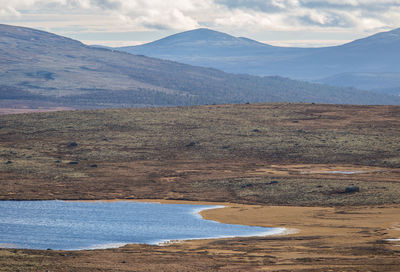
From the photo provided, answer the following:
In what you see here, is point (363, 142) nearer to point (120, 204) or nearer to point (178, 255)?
point (120, 204)

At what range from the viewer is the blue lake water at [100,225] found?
45562 mm

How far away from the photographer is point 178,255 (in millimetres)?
39812

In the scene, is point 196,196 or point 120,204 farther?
point 196,196

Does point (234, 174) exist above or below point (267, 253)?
below

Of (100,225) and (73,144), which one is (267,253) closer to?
(100,225)

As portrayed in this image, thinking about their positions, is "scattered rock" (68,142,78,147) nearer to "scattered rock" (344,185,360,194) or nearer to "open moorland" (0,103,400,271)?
"open moorland" (0,103,400,271)

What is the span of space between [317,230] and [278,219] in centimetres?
630

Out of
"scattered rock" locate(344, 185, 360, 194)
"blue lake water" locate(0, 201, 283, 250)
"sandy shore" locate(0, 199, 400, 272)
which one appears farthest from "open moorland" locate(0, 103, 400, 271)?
"blue lake water" locate(0, 201, 283, 250)

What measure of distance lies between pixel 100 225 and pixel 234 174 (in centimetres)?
2829

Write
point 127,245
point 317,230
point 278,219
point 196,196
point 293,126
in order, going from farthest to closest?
1. point 293,126
2. point 196,196
3. point 278,219
4. point 317,230
5. point 127,245

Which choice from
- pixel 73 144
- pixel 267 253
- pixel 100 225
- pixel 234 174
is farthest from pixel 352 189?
pixel 73 144

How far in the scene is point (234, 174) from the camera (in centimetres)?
7719

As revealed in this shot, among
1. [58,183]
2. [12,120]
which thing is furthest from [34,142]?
[58,183]

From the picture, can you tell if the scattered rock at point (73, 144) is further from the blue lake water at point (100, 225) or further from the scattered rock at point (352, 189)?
the scattered rock at point (352, 189)
